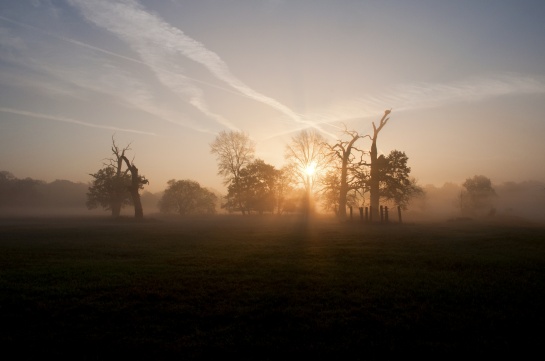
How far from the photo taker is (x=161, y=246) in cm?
2055

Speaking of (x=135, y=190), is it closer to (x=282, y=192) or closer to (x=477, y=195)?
(x=282, y=192)

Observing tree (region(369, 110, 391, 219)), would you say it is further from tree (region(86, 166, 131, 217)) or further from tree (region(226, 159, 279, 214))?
tree (region(86, 166, 131, 217))

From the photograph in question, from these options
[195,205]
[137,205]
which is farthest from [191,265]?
[195,205]

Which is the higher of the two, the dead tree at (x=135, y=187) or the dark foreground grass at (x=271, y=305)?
the dead tree at (x=135, y=187)

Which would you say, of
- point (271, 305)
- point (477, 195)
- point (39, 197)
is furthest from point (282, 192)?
point (39, 197)

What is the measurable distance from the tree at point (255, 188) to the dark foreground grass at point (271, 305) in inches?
2322

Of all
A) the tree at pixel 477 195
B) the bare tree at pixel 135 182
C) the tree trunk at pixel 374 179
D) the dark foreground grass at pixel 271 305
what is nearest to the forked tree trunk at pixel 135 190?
the bare tree at pixel 135 182

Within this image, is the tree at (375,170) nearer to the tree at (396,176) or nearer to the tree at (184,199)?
the tree at (396,176)

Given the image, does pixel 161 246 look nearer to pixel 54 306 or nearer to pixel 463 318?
pixel 54 306

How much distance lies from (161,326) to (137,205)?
166 feet

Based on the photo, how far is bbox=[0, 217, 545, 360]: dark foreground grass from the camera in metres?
6.64

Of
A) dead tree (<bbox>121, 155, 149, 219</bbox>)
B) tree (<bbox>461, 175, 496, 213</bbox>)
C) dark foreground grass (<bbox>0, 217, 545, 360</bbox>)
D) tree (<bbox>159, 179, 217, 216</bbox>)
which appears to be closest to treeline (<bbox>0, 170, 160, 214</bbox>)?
tree (<bbox>159, 179, 217, 216</bbox>)

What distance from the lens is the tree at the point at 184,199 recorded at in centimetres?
8806

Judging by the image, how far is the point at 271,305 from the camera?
356 inches
